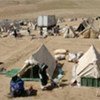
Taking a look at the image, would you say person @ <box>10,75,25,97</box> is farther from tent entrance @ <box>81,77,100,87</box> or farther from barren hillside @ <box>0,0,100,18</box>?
barren hillside @ <box>0,0,100,18</box>

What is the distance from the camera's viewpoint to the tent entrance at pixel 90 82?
1898 centimetres

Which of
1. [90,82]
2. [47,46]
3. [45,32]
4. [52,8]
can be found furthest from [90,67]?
[52,8]

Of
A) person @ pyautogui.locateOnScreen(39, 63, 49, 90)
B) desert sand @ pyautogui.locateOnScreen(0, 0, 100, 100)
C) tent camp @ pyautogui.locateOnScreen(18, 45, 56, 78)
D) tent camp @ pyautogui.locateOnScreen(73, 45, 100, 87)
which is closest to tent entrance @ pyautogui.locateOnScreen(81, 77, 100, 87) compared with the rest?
tent camp @ pyautogui.locateOnScreen(73, 45, 100, 87)

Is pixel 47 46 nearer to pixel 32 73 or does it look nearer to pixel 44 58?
pixel 44 58

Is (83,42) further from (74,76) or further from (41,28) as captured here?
(74,76)

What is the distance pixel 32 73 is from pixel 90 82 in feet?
11.0

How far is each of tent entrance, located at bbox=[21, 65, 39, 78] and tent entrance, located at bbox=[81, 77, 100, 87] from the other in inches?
106

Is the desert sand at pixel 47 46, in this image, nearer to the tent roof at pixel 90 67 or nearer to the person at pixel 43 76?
the person at pixel 43 76

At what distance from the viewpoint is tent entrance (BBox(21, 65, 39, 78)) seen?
66.6 feet

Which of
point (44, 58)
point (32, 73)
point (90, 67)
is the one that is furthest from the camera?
point (44, 58)

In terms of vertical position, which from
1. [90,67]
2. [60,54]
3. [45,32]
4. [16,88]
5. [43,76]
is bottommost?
[45,32]

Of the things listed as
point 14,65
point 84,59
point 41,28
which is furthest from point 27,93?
point 41,28

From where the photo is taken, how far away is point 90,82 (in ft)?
62.6

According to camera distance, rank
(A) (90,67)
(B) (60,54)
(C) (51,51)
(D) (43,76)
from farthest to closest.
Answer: (C) (51,51) < (B) (60,54) < (A) (90,67) < (D) (43,76)
